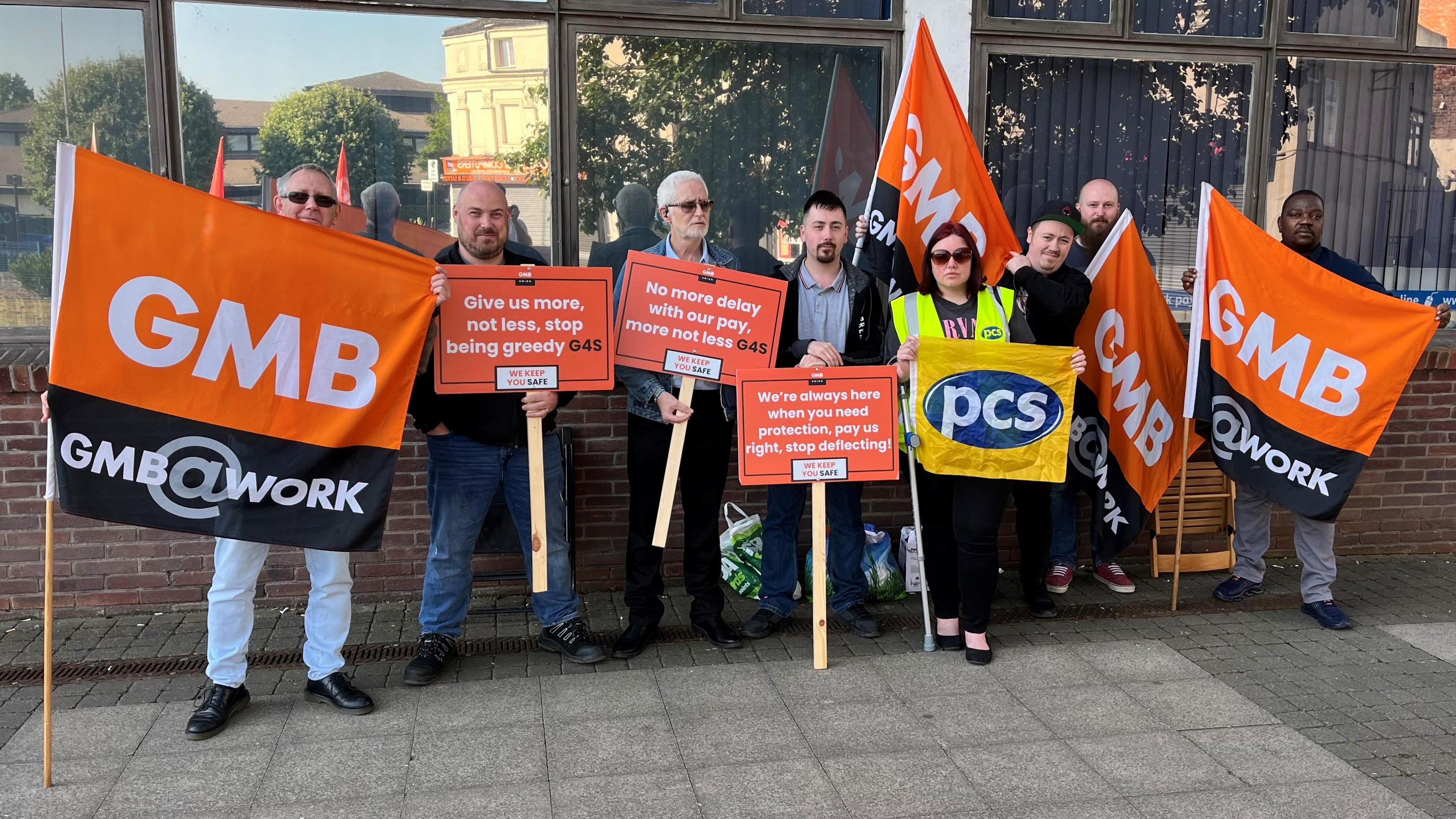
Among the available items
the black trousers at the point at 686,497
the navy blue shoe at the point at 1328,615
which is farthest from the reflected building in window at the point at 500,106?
the navy blue shoe at the point at 1328,615

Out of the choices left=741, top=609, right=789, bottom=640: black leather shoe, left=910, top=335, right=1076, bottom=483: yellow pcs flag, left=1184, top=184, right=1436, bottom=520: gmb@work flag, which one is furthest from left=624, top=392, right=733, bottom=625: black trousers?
left=1184, top=184, right=1436, bottom=520: gmb@work flag

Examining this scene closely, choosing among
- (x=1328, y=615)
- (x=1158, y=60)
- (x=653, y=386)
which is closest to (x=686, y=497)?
(x=653, y=386)

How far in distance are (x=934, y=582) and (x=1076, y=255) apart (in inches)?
78.3

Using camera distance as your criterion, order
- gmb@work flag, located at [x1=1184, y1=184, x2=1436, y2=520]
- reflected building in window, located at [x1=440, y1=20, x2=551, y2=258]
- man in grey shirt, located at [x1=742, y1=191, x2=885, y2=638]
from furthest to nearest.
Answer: reflected building in window, located at [x1=440, y1=20, x2=551, y2=258], gmb@work flag, located at [x1=1184, y1=184, x2=1436, y2=520], man in grey shirt, located at [x1=742, y1=191, x2=885, y2=638]

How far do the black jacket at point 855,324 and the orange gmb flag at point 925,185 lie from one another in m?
0.38

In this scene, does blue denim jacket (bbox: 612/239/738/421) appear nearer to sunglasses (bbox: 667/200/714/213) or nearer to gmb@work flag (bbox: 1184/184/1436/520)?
sunglasses (bbox: 667/200/714/213)

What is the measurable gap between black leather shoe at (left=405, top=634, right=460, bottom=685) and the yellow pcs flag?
2240 mm

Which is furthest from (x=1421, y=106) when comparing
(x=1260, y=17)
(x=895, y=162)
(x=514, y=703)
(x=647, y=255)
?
(x=514, y=703)

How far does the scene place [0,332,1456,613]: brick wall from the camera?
17.3ft

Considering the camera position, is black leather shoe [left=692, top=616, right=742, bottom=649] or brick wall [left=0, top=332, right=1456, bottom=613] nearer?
black leather shoe [left=692, top=616, right=742, bottom=649]

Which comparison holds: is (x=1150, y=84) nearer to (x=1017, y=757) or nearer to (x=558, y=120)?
(x=558, y=120)

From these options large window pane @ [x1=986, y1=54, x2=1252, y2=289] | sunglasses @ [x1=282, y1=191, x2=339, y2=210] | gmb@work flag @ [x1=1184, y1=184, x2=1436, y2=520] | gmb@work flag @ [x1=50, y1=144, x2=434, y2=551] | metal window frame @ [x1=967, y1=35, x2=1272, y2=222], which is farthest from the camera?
large window pane @ [x1=986, y1=54, x2=1252, y2=289]

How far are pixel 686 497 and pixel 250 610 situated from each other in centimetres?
187

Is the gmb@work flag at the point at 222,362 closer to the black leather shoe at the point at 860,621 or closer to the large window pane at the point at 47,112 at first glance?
the large window pane at the point at 47,112
